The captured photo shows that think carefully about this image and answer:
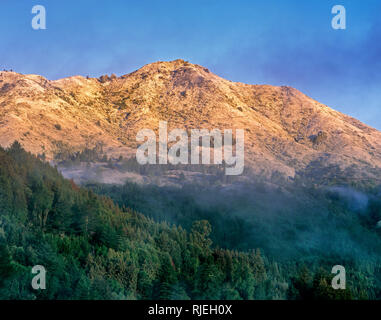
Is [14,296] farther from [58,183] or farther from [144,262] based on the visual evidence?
[58,183]

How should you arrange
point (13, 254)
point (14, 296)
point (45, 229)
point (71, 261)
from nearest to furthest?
point (14, 296)
point (13, 254)
point (71, 261)
point (45, 229)

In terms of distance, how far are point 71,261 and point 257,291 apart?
6570 cm

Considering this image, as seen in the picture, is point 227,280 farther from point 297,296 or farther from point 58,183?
point 58,183

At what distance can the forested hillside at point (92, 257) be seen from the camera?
4171 inches

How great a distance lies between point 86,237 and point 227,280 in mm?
44869

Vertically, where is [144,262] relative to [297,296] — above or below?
above

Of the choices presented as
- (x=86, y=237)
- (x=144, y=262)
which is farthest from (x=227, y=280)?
(x=86, y=237)

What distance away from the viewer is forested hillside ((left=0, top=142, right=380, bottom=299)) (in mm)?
105938

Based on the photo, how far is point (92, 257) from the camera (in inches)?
4747

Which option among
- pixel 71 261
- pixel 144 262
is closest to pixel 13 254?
pixel 71 261

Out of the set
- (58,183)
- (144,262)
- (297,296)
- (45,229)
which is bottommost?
(297,296)
